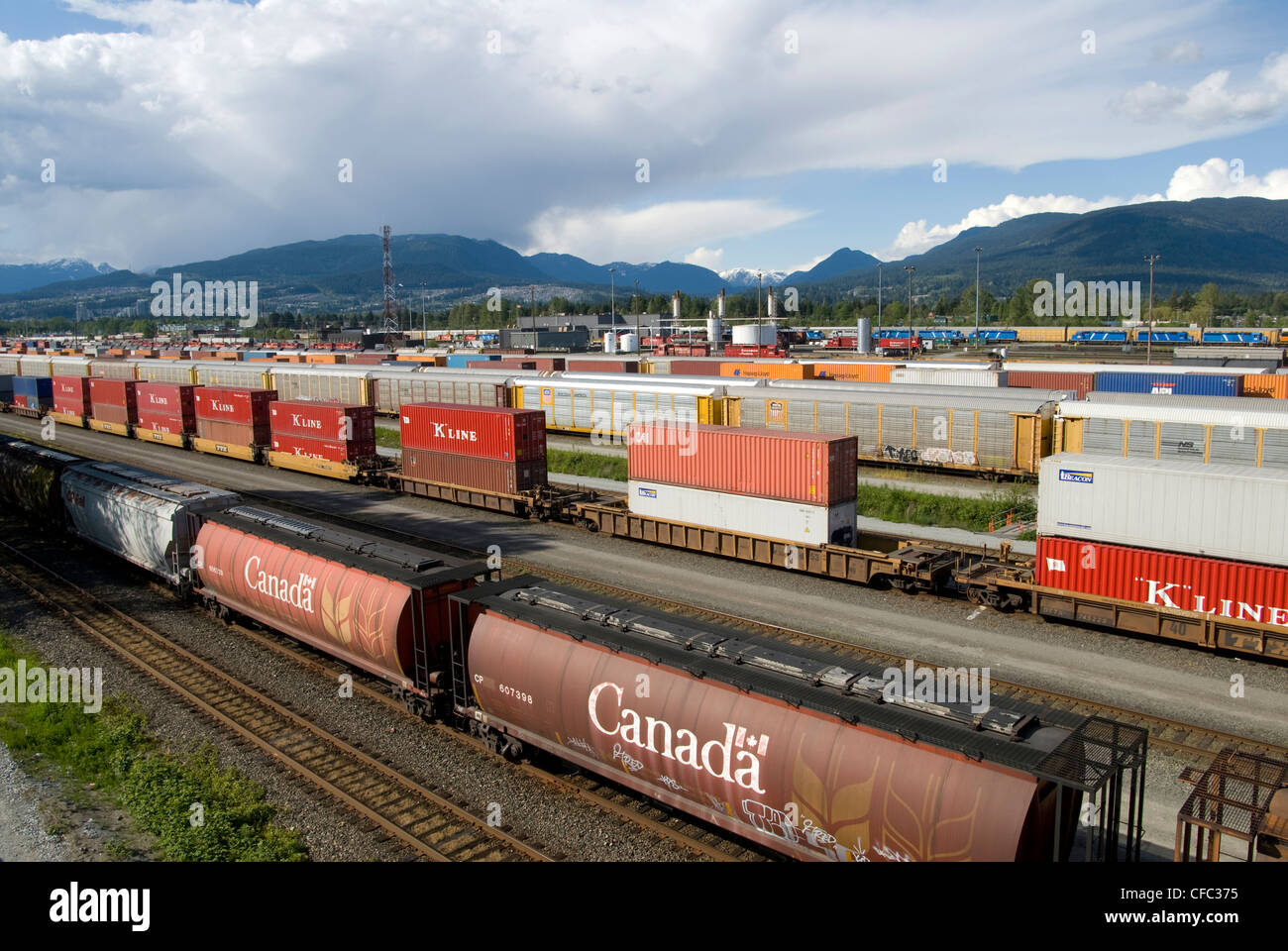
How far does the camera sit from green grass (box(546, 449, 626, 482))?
145 feet

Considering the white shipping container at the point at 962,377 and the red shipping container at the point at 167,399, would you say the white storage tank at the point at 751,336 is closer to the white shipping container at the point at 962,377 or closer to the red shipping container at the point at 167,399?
the white shipping container at the point at 962,377

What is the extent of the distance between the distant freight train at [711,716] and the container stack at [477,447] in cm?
1464

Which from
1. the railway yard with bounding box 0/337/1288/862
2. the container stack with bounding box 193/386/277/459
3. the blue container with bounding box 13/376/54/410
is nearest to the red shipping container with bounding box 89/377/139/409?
the container stack with bounding box 193/386/277/459

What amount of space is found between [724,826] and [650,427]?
19.6 metres

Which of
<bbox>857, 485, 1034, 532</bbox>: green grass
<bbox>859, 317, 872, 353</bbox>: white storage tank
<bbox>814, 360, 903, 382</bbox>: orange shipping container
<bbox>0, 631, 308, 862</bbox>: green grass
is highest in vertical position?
<bbox>859, 317, 872, 353</bbox>: white storage tank

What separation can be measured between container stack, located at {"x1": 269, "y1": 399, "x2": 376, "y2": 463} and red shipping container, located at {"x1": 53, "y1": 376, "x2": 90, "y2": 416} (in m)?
31.7

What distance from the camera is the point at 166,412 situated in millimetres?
57312

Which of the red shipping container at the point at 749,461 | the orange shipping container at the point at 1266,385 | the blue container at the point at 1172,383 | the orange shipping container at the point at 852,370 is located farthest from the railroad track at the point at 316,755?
the orange shipping container at the point at 852,370

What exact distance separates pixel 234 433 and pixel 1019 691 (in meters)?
46.8

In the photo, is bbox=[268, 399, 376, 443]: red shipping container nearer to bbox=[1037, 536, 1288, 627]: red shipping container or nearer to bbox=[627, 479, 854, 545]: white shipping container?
bbox=[627, 479, 854, 545]: white shipping container

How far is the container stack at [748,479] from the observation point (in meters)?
26.3

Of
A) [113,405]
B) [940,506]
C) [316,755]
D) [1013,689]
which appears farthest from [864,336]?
[316,755]
